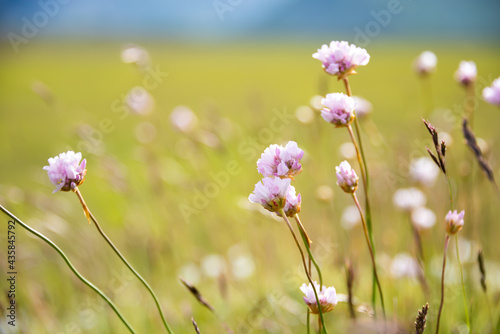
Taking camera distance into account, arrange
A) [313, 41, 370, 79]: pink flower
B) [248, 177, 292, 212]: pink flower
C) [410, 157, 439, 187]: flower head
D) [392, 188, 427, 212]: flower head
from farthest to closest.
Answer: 1. [410, 157, 439, 187]: flower head
2. [392, 188, 427, 212]: flower head
3. [313, 41, 370, 79]: pink flower
4. [248, 177, 292, 212]: pink flower

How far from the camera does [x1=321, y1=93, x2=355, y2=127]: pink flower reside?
36.6 inches

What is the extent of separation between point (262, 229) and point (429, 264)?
96cm

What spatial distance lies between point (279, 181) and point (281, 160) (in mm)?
55

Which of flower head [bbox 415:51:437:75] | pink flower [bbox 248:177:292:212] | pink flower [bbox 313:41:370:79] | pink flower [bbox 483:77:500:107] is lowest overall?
pink flower [bbox 248:177:292:212]

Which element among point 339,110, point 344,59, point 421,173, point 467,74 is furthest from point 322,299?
point 421,173

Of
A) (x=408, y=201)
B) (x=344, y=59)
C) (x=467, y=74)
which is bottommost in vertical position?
(x=344, y=59)

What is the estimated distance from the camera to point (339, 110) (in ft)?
3.08

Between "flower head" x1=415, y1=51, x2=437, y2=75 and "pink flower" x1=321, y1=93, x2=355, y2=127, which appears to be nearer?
"pink flower" x1=321, y1=93, x2=355, y2=127

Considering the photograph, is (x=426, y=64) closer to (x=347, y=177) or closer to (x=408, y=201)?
(x=408, y=201)

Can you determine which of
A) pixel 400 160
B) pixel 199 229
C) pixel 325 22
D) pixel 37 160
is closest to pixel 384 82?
pixel 37 160

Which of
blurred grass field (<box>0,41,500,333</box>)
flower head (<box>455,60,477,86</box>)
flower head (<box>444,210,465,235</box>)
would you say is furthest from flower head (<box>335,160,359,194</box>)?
flower head (<box>455,60,477,86</box>)

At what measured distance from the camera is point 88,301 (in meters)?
2.00

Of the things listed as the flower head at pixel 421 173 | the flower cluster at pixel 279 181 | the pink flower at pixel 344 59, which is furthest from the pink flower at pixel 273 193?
the flower head at pixel 421 173

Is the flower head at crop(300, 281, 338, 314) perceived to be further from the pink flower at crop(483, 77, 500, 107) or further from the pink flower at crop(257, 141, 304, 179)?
the pink flower at crop(483, 77, 500, 107)
